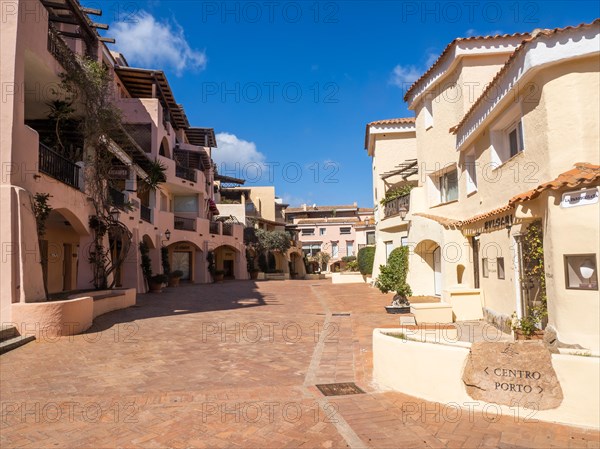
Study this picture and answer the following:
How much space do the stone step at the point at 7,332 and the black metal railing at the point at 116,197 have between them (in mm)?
8486

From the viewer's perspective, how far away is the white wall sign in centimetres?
684

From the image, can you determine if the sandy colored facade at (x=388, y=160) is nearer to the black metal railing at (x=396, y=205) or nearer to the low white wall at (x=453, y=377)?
the black metal railing at (x=396, y=205)

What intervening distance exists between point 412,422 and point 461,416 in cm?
71

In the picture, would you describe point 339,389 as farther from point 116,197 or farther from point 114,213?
point 116,197

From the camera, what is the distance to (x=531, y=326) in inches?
320

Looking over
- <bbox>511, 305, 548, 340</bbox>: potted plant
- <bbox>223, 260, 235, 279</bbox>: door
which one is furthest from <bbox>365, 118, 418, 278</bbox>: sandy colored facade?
<bbox>223, 260, 235, 279</bbox>: door

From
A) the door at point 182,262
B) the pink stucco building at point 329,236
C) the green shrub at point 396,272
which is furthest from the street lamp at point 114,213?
the pink stucco building at point 329,236

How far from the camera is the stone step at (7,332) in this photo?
29.0 feet

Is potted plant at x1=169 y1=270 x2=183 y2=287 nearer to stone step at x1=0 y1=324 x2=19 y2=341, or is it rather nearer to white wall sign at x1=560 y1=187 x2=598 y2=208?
stone step at x1=0 y1=324 x2=19 y2=341

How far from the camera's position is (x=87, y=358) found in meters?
8.29

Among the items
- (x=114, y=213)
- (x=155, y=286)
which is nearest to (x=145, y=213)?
(x=155, y=286)

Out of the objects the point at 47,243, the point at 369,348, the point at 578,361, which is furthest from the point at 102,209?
the point at 578,361

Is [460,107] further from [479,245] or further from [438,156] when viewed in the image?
[479,245]

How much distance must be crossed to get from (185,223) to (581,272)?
26601 mm
